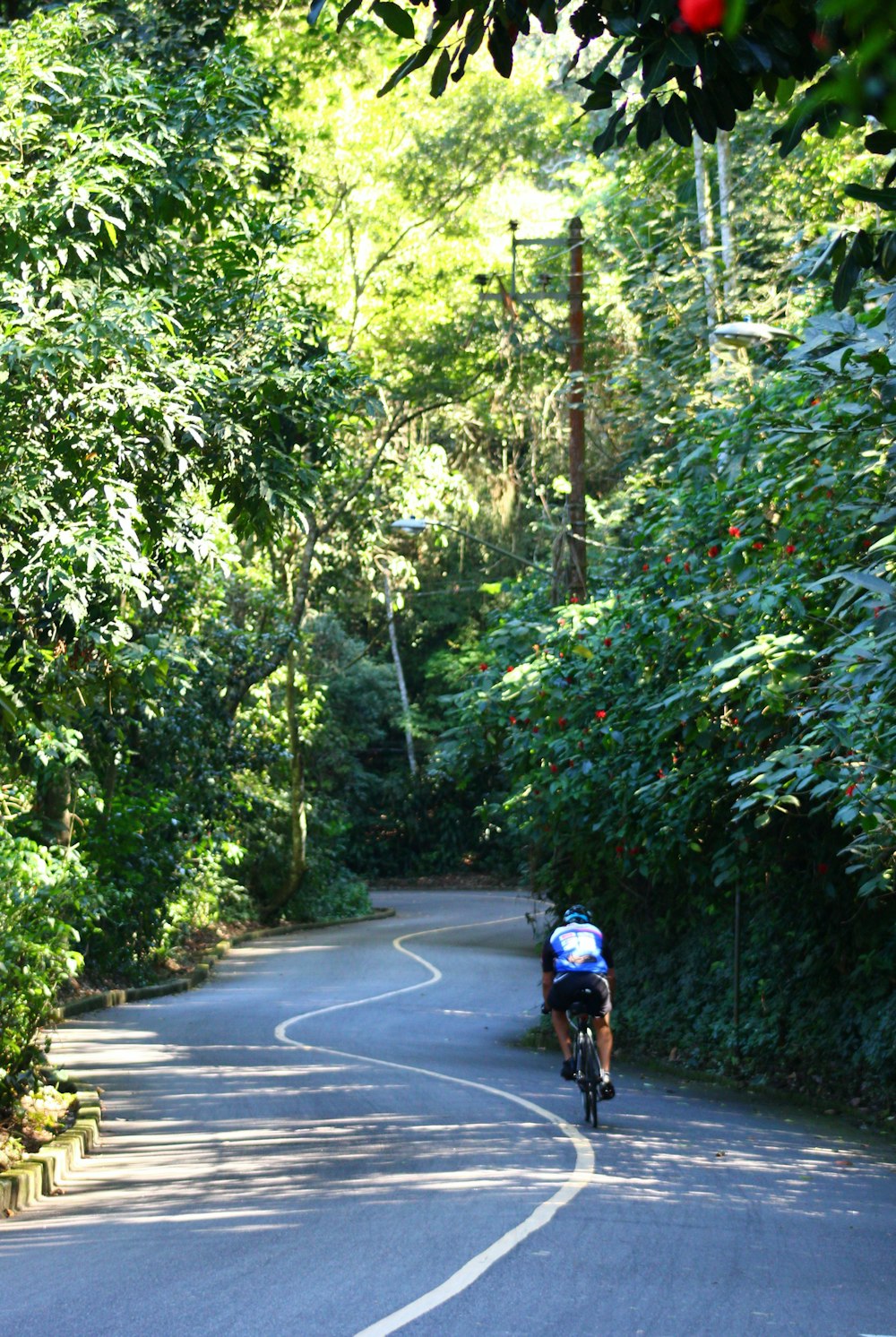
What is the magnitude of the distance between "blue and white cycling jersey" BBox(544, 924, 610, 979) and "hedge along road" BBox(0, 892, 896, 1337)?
1214 mm

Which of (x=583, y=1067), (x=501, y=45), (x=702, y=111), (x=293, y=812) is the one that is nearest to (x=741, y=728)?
(x=583, y=1067)

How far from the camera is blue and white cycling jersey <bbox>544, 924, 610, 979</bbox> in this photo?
1237cm

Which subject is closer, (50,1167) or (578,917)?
(50,1167)

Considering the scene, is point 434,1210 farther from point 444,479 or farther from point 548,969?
point 444,479

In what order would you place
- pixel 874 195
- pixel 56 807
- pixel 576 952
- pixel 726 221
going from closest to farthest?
1. pixel 874 195
2. pixel 576 952
3. pixel 726 221
4. pixel 56 807

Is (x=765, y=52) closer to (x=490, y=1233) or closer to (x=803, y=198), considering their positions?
(x=490, y=1233)

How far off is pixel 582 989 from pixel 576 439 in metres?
10.0

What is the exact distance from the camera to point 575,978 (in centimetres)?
1230

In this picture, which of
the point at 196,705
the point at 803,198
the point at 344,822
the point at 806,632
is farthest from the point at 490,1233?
the point at 344,822

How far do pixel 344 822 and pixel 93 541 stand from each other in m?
32.3

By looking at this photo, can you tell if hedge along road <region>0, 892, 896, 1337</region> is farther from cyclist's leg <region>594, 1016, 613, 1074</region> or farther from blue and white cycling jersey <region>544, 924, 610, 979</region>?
blue and white cycling jersey <region>544, 924, 610, 979</region>

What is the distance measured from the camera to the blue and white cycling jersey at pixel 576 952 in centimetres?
1237

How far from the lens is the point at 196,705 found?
27438mm

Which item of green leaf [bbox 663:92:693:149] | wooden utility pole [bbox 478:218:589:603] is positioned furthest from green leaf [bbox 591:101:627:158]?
wooden utility pole [bbox 478:218:589:603]
